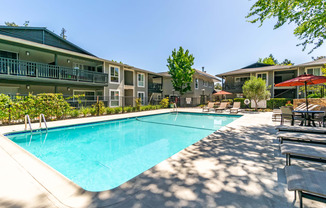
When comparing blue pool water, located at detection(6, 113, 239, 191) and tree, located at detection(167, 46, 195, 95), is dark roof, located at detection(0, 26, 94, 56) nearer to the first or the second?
blue pool water, located at detection(6, 113, 239, 191)

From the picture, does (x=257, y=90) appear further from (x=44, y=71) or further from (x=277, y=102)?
(x=44, y=71)

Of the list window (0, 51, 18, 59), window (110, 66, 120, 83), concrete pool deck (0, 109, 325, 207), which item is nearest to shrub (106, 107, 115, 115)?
window (110, 66, 120, 83)

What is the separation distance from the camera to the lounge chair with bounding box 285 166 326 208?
1516 millimetres

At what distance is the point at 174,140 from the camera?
6996 millimetres

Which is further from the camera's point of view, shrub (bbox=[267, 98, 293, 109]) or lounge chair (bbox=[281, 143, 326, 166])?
shrub (bbox=[267, 98, 293, 109])

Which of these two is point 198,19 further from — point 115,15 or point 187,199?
point 187,199

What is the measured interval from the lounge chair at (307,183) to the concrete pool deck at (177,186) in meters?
0.43

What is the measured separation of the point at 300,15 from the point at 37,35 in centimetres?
2017

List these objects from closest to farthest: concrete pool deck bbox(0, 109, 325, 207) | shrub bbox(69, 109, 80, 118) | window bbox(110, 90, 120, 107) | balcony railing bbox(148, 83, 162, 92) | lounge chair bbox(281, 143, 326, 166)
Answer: concrete pool deck bbox(0, 109, 325, 207)
lounge chair bbox(281, 143, 326, 166)
shrub bbox(69, 109, 80, 118)
window bbox(110, 90, 120, 107)
balcony railing bbox(148, 83, 162, 92)

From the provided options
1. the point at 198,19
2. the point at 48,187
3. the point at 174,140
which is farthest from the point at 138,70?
the point at 48,187

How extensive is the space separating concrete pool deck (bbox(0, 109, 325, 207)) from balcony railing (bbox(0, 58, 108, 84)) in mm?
10671

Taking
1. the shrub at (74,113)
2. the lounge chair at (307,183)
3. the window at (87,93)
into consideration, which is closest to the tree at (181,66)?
the window at (87,93)

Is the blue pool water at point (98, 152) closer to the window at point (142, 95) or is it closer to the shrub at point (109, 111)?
the shrub at point (109, 111)

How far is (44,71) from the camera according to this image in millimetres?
12359
